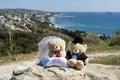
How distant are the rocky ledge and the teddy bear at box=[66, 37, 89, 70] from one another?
0.10 m

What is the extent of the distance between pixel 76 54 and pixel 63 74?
0.44 metres

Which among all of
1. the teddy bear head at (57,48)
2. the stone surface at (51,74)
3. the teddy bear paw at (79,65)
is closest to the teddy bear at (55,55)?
the teddy bear head at (57,48)

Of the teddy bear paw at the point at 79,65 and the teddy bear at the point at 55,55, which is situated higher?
the teddy bear at the point at 55,55

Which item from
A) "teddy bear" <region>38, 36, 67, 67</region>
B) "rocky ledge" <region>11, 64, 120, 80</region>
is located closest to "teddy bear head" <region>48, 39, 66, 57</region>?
"teddy bear" <region>38, 36, 67, 67</region>

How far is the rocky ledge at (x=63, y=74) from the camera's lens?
6.03 m

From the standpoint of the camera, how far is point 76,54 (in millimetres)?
6285

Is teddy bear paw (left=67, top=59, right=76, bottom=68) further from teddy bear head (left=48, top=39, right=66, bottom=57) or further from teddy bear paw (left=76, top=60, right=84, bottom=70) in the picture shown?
teddy bear head (left=48, top=39, right=66, bottom=57)

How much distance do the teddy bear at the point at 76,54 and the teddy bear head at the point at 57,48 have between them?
12 cm

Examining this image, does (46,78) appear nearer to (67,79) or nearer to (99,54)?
(67,79)

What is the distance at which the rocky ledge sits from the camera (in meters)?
6.03

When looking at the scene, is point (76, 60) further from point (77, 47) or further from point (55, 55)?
point (55, 55)

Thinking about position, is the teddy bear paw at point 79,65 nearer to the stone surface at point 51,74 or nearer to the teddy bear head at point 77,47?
the stone surface at point 51,74

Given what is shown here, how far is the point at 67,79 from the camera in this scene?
6004 millimetres

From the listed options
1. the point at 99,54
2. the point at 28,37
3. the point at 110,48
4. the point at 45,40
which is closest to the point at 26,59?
the point at 99,54
